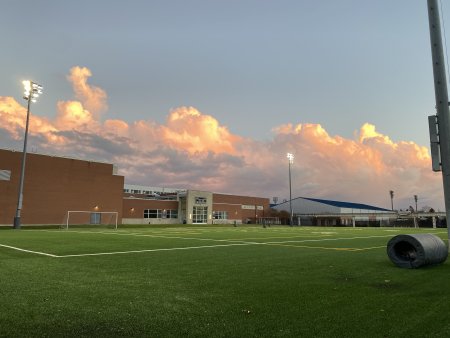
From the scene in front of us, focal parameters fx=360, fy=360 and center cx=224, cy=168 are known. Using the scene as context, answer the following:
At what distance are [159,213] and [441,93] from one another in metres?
76.8

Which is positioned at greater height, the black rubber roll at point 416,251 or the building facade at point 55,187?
the building facade at point 55,187

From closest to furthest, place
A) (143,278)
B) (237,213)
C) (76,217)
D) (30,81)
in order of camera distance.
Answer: (143,278) → (30,81) → (76,217) → (237,213)

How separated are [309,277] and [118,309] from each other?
432 cm

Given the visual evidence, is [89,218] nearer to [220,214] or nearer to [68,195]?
[68,195]

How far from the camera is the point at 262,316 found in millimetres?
4785

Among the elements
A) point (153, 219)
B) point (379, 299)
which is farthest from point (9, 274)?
point (153, 219)

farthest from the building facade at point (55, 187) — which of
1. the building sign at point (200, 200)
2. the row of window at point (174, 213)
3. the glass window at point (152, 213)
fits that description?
the building sign at point (200, 200)

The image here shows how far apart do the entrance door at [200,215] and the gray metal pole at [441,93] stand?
7914cm

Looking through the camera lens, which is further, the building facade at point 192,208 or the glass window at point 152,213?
the glass window at point 152,213

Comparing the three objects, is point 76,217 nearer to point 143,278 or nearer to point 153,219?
point 153,219

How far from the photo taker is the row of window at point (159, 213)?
265 feet

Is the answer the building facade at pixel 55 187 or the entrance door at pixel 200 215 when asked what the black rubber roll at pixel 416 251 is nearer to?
the building facade at pixel 55 187

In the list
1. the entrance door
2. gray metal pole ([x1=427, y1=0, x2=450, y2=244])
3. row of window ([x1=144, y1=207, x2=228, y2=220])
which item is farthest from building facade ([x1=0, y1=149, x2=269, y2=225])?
gray metal pole ([x1=427, y1=0, x2=450, y2=244])

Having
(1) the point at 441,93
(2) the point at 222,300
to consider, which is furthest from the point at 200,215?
(2) the point at 222,300
